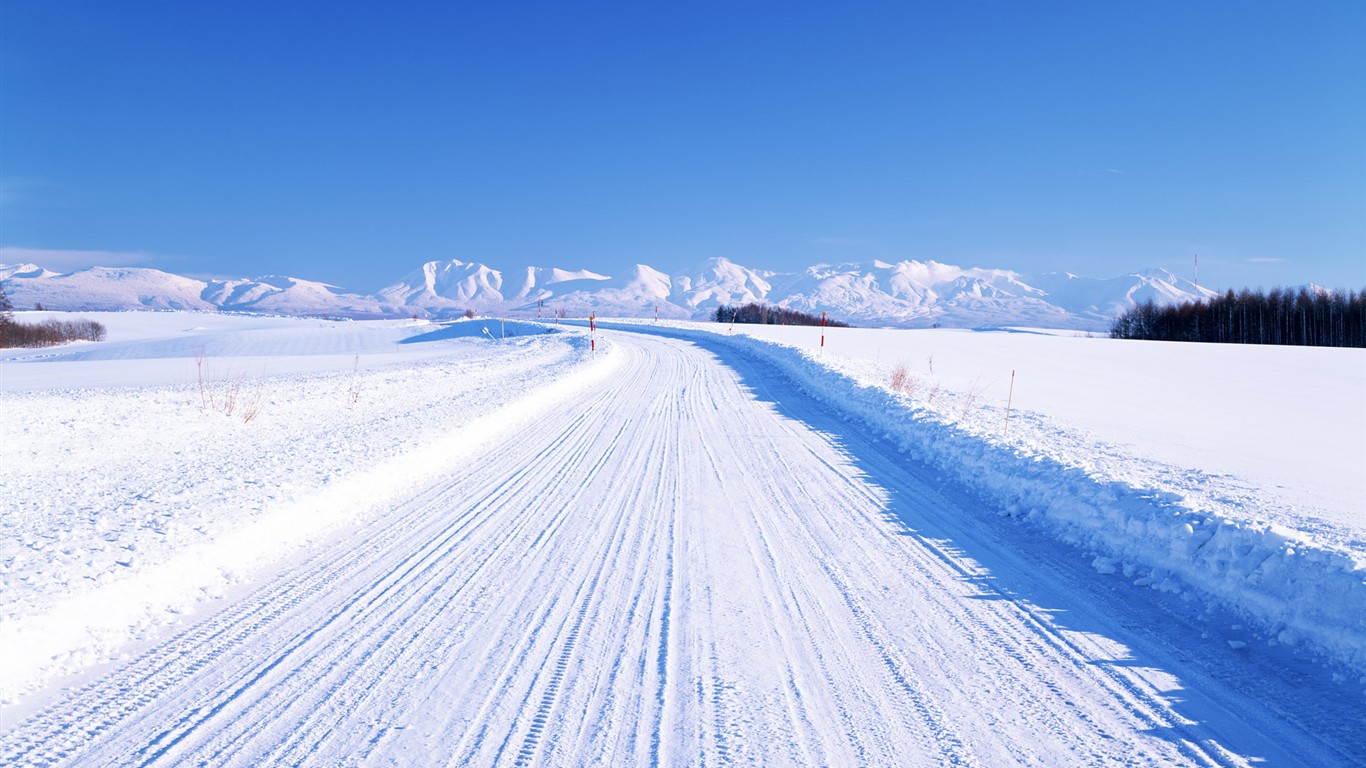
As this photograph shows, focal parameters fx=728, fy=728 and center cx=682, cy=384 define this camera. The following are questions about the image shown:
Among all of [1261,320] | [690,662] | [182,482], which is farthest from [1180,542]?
[1261,320]

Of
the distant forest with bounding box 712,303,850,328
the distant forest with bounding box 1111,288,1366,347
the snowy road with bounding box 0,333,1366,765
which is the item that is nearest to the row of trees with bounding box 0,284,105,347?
the distant forest with bounding box 712,303,850,328

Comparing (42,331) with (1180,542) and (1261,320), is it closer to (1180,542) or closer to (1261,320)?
(1180,542)

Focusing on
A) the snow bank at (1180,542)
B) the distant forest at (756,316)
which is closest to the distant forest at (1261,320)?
the distant forest at (756,316)

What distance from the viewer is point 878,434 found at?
10.7m

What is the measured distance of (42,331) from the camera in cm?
6788

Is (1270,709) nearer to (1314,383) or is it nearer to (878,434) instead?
(878,434)

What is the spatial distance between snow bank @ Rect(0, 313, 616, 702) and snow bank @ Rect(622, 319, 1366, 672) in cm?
596

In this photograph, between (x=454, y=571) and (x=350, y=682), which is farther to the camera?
(x=454, y=571)

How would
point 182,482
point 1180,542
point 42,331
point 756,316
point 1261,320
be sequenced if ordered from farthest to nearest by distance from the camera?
1. point 756,316
2. point 1261,320
3. point 42,331
4. point 182,482
5. point 1180,542

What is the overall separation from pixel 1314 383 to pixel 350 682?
102 feet

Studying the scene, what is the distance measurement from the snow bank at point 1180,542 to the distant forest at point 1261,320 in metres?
76.3

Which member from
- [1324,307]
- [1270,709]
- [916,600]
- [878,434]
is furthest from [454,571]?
[1324,307]

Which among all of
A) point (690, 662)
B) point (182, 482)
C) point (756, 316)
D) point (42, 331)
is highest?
point (756, 316)

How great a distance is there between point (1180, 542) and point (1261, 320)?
96057mm
